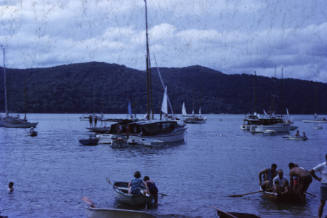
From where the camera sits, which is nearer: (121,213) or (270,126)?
(121,213)

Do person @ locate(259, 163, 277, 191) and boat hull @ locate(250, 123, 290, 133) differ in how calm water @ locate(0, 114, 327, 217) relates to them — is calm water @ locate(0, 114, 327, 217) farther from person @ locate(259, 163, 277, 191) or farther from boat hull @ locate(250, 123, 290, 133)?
boat hull @ locate(250, 123, 290, 133)

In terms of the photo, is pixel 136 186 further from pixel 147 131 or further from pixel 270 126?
pixel 270 126

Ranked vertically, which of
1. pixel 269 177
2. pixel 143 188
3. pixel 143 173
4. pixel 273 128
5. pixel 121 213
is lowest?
pixel 143 173

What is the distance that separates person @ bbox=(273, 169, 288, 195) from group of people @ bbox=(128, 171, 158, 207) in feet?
17.8

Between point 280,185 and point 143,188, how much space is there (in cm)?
609

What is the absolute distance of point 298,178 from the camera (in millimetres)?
17688

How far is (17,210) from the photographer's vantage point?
17.7 meters

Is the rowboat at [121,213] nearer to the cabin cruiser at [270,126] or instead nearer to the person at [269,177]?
the person at [269,177]

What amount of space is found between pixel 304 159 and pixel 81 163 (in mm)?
20215

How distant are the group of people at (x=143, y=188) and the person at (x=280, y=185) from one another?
542cm

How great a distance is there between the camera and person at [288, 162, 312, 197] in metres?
17.5

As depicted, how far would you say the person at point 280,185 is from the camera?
18.1 meters

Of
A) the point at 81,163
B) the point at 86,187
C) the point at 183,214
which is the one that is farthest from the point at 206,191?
the point at 81,163

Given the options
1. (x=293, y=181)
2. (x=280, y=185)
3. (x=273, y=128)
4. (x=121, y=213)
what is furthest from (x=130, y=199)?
(x=273, y=128)
